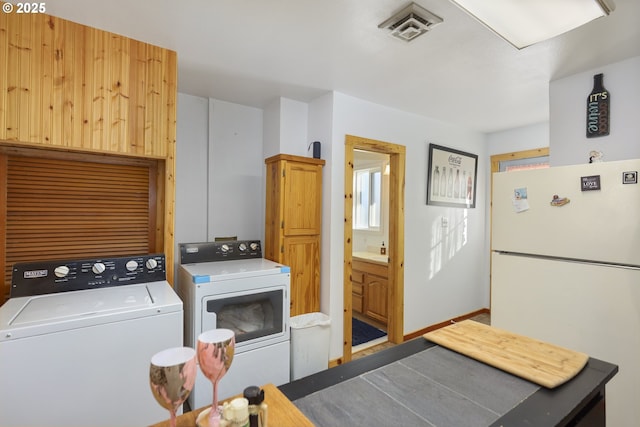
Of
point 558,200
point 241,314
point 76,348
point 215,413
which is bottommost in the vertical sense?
point 241,314

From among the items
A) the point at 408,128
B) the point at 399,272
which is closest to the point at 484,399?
the point at 399,272

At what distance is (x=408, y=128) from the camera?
3.39 metres

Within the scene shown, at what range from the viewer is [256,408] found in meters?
0.69

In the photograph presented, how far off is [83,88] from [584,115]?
338 cm

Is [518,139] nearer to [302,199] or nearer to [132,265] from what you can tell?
[302,199]

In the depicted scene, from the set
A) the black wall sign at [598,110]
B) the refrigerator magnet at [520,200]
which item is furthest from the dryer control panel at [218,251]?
the black wall sign at [598,110]

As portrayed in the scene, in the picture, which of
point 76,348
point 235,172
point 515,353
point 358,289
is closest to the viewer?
point 515,353

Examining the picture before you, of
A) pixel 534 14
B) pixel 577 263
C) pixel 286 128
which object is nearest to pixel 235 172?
pixel 286 128

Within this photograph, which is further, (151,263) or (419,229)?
(419,229)

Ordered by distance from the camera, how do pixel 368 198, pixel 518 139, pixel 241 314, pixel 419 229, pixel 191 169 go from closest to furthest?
pixel 241 314
pixel 191 169
pixel 419 229
pixel 518 139
pixel 368 198

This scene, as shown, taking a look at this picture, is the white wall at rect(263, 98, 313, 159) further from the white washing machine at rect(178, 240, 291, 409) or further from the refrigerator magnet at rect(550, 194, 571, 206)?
the refrigerator magnet at rect(550, 194, 571, 206)

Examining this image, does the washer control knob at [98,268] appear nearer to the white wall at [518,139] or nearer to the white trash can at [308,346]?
the white trash can at [308,346]

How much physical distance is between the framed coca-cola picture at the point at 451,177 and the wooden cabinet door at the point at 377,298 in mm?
1093

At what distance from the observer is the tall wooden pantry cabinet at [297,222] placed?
2666 millimetres
